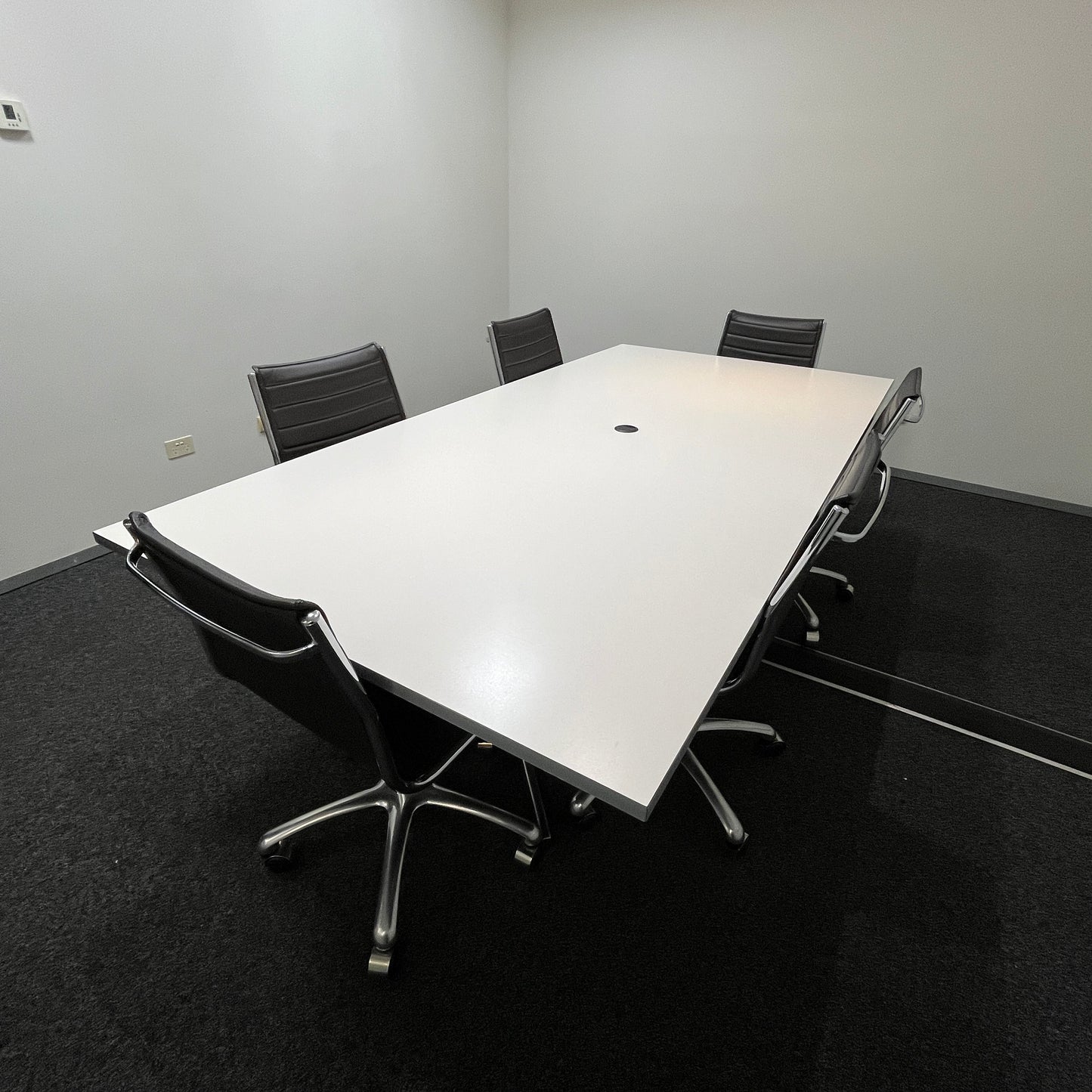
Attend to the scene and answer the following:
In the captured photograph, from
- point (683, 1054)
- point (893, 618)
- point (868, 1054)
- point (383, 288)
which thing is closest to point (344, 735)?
point (683, 1054)

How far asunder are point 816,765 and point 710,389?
4.47ft

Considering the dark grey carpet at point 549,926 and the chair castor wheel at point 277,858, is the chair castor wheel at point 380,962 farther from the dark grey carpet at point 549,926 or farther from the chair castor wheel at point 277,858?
the chair castor wheel at point 277,858

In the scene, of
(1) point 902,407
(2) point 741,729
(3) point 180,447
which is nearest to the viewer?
(2) point 741,729

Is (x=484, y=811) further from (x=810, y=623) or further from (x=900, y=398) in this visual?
(x=900, y=398)

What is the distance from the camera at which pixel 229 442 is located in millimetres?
2967

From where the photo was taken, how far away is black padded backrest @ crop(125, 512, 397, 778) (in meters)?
0.86

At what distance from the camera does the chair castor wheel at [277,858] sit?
1423 mm

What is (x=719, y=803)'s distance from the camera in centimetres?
152

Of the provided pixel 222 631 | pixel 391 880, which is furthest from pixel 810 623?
pixel 222 631

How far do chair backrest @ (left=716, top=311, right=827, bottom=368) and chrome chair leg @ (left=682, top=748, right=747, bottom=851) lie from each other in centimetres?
198

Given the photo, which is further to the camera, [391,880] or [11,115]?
[11,115]

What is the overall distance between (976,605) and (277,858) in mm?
2488

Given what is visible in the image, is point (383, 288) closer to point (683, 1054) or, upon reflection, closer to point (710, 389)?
point (710, 389)

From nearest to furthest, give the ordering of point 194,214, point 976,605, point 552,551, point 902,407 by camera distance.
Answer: point 552,551
point 902,407
point 976,605
point 194,214
